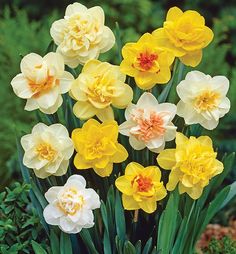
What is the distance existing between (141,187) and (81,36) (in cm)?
40

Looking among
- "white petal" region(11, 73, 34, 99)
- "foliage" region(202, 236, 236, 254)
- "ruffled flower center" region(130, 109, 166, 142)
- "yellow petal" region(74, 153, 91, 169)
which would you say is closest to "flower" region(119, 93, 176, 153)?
"ruffled flower center" region(130, 109, 166, 142)

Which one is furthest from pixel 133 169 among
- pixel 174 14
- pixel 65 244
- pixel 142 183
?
pixel 174 14

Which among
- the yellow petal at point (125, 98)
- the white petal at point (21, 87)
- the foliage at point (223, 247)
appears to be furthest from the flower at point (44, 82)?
the foliage at point (223, 247)

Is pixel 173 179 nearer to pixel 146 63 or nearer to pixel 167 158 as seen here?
pixel 167 158

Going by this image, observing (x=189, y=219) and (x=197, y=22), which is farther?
(x=189, y=219)

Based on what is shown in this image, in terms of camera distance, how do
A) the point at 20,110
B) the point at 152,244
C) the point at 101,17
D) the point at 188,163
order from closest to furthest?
the point at 188,163, the point at 101,17, the point at 152,244, the point at 20,110

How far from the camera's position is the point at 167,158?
1.81 meters

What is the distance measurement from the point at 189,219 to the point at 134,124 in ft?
1.08

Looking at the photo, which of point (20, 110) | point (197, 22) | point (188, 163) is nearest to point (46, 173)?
point (188, 163)

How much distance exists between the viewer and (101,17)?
189 cm

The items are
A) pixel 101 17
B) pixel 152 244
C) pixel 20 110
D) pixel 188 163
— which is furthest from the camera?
pixel 20 110

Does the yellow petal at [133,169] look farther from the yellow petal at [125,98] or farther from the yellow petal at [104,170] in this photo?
the yellow petal at [125,98]

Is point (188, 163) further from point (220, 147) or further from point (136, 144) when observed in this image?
point (220, 147)

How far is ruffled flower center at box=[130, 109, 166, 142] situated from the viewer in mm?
1781
